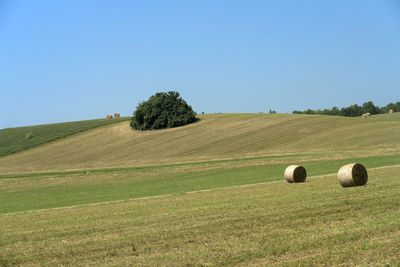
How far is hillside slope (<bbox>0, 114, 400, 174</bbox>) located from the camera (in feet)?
146

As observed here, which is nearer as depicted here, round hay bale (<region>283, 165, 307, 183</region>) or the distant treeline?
round hay bale (<region>283, 165, 307, 183</region>)

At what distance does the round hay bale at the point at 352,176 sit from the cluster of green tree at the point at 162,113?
55.8m

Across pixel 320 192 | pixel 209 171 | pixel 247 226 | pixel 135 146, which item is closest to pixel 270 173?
pixel 209 171

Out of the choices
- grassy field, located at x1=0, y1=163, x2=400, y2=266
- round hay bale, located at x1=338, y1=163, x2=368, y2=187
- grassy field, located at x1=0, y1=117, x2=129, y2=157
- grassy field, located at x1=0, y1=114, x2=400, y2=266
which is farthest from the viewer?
grassy field, located at x1=0, y1=117, x2=129, y2=157

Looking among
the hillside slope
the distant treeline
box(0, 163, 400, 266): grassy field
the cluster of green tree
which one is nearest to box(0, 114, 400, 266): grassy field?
box(0, 163, 400, 266): grassy field

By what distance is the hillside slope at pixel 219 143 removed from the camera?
146 ft

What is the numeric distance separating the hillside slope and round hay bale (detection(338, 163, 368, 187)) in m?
19.1

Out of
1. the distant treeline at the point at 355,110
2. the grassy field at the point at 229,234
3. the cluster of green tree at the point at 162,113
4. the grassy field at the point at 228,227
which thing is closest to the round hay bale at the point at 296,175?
the grassy field at the point at 228,227

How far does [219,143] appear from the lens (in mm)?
53406

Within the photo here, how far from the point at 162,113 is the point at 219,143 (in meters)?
22.2

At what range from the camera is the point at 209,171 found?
3491 centimetres

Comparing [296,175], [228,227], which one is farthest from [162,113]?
[228,227]

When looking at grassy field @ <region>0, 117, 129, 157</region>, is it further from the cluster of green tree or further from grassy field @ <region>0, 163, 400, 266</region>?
grassy field @ <region>0, 163, 400, 266</region>

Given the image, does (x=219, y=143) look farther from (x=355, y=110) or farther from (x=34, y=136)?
(x=355, y=110)
